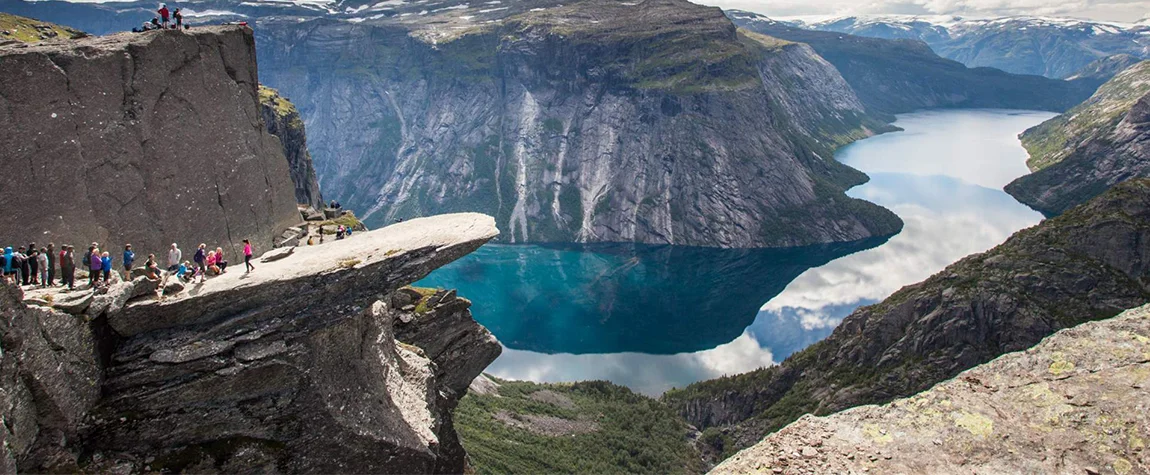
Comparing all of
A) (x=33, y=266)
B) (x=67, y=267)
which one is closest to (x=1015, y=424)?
(x=67, y=267)

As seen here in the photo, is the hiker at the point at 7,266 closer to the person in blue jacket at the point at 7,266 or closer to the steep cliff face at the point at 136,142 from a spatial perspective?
the person in blue jacket at the point at 7,266

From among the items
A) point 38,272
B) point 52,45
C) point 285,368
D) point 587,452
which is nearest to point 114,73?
point 52,45

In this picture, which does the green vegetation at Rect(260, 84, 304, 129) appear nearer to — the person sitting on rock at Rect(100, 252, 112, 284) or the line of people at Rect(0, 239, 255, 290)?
the line of people at Rect(0, 239, 255, 290)

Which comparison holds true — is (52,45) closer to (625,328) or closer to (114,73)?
(114,73)

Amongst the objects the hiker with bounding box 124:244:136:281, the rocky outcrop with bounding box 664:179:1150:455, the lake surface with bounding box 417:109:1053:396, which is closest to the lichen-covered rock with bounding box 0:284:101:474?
the hiker with bounding box 124:244:136:281

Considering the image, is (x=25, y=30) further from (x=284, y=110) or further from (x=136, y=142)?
(x=136, y=142)

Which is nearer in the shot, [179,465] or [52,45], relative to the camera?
[179,465]
